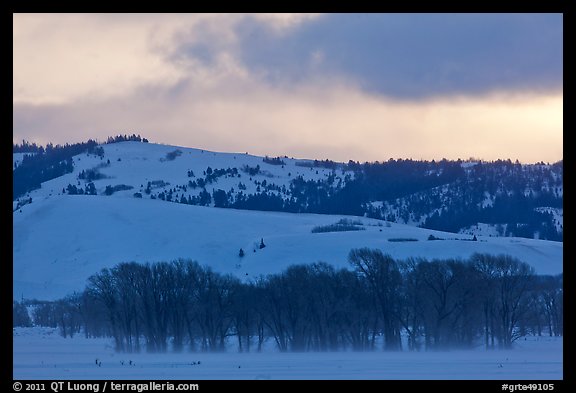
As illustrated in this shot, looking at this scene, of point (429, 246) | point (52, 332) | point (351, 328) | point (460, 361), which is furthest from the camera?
point (429, 246)

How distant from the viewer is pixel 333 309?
78.8 metres

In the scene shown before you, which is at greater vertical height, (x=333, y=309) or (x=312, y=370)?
(x=333, y=309)

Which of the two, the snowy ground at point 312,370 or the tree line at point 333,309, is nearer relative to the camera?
the snowy ground at point 312,370

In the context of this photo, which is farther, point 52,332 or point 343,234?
point 343,234

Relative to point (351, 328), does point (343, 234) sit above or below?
above

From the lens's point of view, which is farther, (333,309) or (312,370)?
(333,309)

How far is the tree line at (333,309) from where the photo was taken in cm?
7556

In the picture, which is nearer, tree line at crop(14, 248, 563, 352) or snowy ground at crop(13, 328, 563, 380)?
snowy ground at crop(13, 328, 563, 380)

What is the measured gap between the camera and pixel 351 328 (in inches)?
3022

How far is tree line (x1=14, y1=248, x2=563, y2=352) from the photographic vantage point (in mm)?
75562
